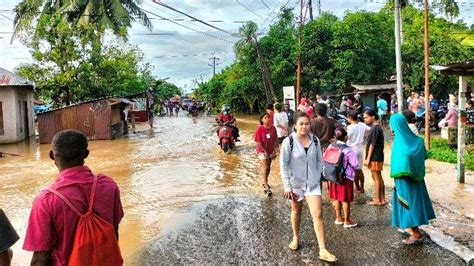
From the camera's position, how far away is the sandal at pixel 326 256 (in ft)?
16.7

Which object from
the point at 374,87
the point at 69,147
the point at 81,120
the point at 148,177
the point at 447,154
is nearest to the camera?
the point at 69,147

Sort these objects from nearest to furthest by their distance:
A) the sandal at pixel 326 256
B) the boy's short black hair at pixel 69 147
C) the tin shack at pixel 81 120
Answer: the boy's short black hair at pixel 69 147 < the sandal at pixel 326 256 < the tin shack at pixel 81 120

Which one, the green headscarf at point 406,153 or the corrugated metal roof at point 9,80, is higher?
the corrugated metal roof at point 9,80

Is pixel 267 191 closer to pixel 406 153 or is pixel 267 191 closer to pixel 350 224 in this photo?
pixel 350 224

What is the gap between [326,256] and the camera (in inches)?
201

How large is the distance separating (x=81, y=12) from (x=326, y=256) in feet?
88.2

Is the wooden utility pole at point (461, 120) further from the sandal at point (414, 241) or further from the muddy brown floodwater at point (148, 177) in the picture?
the muddy brown floodwater at point (148, 177)

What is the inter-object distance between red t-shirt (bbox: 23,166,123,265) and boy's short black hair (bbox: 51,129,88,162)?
0.26ft

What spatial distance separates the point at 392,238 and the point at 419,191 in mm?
791

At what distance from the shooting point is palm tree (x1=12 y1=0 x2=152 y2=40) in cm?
2694

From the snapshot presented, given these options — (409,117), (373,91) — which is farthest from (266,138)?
(373,91)

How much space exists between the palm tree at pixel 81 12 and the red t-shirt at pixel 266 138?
2082cm

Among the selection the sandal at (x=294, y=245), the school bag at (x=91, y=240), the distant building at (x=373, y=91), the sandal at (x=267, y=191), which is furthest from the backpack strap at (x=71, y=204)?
the distant building at (x=373, y=91)

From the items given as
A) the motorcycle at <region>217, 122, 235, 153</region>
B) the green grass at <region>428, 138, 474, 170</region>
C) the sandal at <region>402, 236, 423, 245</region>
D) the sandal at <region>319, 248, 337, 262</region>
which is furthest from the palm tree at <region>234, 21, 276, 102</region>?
the sandal at <region>319, 248, 337, 262</region>
